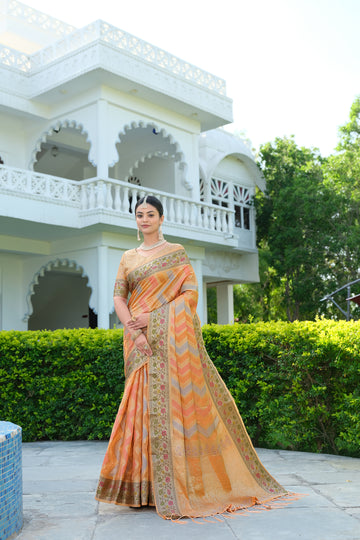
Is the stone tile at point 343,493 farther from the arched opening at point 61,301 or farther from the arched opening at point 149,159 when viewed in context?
the arched opening at point 61,301

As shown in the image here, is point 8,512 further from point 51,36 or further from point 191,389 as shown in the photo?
point 51,36

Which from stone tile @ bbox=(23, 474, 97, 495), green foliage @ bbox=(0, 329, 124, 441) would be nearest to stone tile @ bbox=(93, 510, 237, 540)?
stone tile @ bbox=(23, 474, 97, 495)

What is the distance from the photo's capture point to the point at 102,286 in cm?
1044

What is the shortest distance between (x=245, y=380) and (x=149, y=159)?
1038 centimetres

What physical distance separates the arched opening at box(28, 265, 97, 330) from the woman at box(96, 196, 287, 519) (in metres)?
11.7

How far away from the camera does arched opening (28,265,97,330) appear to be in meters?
15.0

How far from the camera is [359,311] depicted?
16547 mm

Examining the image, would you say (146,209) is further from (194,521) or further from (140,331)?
(194,521)

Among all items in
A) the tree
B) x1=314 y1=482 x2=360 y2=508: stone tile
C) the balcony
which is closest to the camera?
x1=314 y1=482 x2=360 y2=508: stone tile

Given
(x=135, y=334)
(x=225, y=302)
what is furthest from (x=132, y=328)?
(x=225, y=302)

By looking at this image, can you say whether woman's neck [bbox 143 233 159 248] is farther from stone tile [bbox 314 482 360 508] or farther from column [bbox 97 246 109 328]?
column [bbox 97 246 109 328]

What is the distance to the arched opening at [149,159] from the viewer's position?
12.8 m

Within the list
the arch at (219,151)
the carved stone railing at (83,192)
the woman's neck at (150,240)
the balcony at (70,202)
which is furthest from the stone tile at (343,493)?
the arch at (219,151)

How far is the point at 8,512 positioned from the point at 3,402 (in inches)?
125
